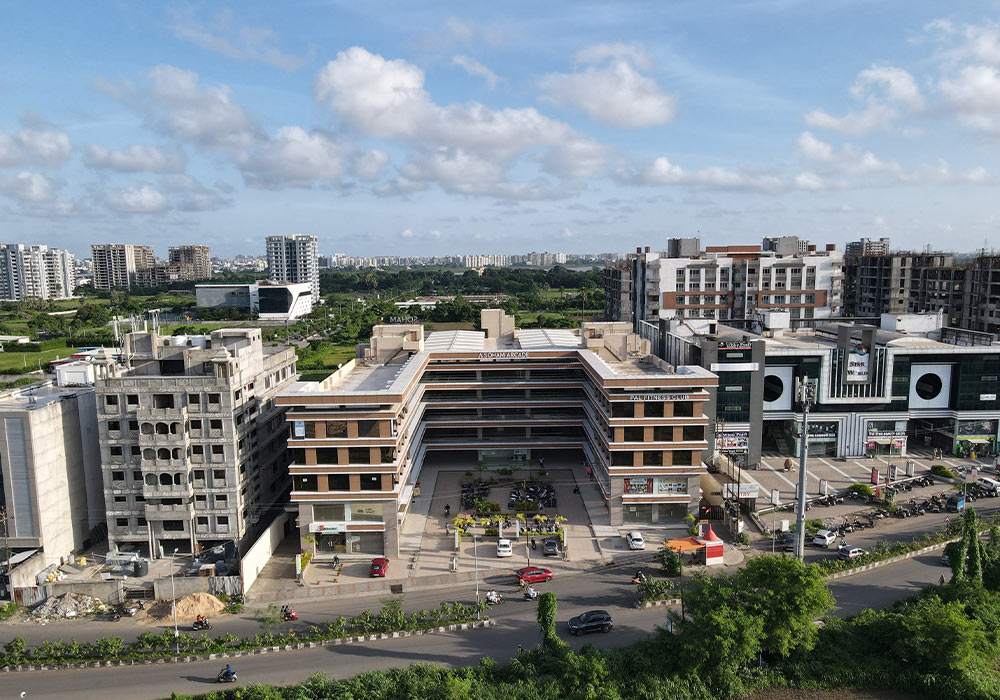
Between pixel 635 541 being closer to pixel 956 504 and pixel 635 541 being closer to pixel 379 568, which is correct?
pixel 379 568

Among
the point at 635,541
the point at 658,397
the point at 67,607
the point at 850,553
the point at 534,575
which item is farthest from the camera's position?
the point at 658,397

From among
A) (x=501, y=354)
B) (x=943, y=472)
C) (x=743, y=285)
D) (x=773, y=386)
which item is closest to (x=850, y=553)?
(x=943, y=472)

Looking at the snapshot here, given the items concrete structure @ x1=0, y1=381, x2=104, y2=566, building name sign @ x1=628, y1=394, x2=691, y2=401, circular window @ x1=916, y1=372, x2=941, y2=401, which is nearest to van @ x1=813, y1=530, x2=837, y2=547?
building name sign @ x1=628, y1=394, x2=691, y2=401

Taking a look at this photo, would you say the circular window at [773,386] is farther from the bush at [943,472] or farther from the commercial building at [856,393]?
the bush at [943,472]

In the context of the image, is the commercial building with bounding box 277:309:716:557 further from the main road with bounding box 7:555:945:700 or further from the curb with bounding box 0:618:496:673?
the curb with bounding box 0:618:496:673

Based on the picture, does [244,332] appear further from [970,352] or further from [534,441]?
[970,352]

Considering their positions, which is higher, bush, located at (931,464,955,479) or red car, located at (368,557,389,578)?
bush, located at (931,464,955,479)
